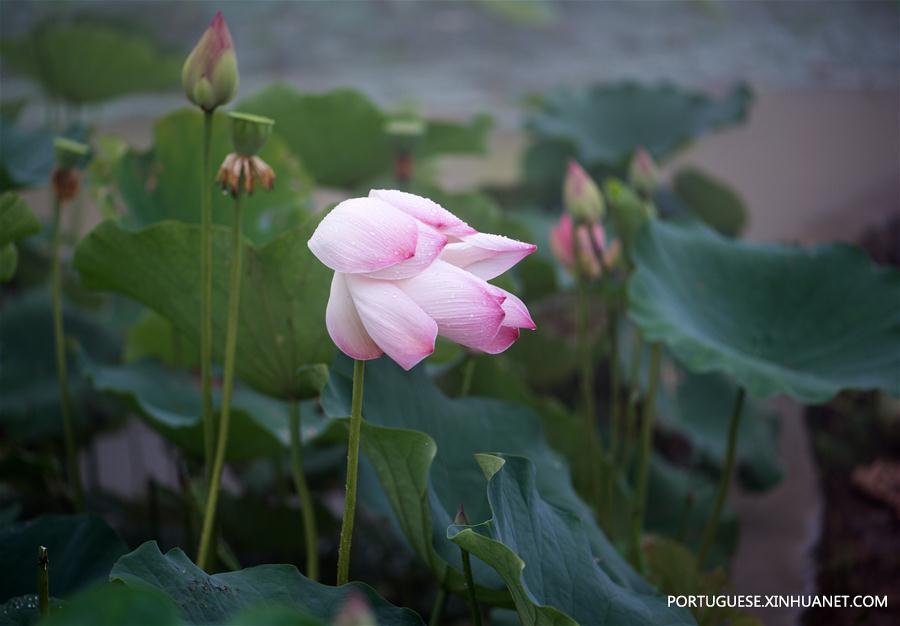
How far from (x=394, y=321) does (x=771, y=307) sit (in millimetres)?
622

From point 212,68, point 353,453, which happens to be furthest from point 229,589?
point 212,68

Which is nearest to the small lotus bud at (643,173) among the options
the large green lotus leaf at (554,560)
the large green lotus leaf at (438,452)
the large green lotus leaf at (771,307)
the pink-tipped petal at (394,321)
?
the large green lotus leaf at (771,307)

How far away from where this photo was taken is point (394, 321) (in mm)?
469

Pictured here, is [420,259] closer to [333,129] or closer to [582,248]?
[582,248]

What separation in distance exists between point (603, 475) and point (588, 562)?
45 cm

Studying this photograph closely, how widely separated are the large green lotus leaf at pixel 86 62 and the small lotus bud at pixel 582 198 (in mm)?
966

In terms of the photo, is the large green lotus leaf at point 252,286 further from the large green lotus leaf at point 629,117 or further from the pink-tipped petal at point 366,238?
the large green lotus leaf at point 629,117

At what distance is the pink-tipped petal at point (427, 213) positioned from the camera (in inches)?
19.7

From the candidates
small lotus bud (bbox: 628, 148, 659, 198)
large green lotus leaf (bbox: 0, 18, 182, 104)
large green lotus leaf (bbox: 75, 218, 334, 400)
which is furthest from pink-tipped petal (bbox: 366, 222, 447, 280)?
large green lotus leaf (bbox: 0, 18, 182, 104)

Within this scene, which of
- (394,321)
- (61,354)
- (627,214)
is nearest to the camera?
(394,321)

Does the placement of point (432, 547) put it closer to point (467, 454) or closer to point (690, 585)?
point (467, 454)

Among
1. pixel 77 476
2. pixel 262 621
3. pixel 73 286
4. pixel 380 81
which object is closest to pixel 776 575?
pixel 77 476

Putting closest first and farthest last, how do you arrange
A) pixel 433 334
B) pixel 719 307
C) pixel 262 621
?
pixel 262 621
pixel 433 334
pixel 719 307

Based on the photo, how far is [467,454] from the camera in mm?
747
